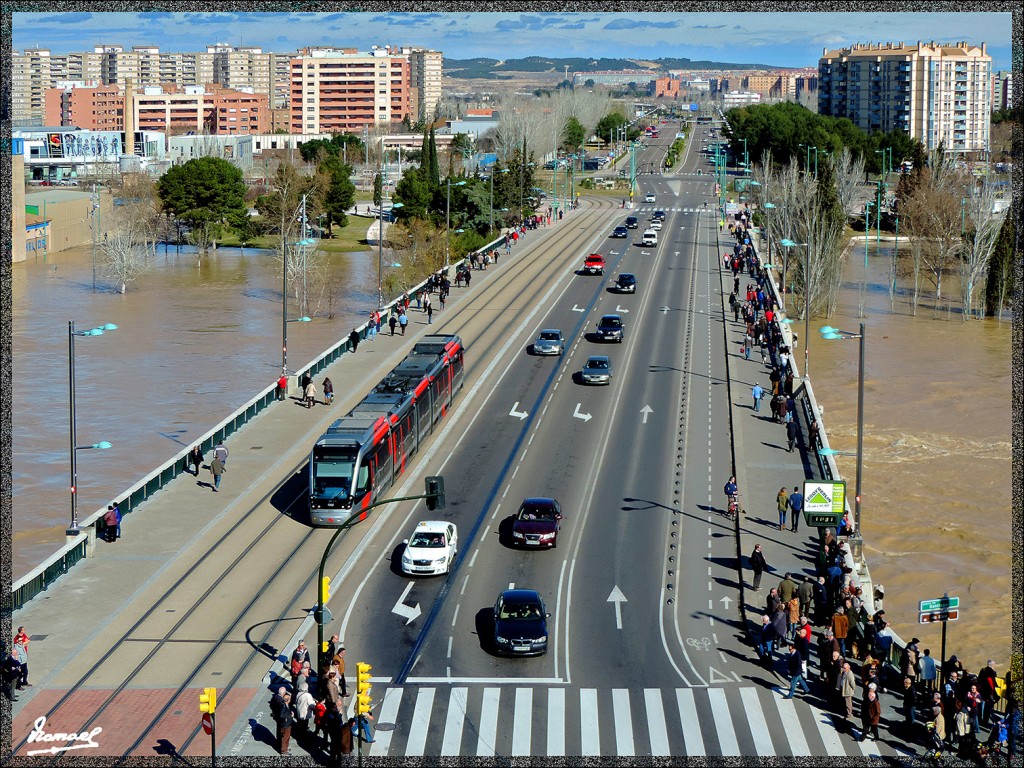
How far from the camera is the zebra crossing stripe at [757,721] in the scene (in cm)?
2745

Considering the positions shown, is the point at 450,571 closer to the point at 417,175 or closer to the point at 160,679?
the point at 160,679

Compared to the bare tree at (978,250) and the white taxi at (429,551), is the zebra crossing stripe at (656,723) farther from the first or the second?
the bare tree at (978,250)

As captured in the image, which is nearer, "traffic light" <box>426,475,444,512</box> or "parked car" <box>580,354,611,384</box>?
"traffic light" <box>426,475,444,512</box>

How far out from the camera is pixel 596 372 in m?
61.6

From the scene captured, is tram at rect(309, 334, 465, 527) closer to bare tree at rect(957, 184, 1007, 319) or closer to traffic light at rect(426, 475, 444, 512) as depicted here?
traffic light at rect(426, 475, 444, 512)

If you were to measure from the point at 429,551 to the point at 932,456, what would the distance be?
2856 centimetres

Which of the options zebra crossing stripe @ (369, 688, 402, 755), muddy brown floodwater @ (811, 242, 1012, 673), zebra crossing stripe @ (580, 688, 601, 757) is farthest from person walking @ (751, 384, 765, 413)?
zebra crossing stripe @ (369, 688, 402, 755)

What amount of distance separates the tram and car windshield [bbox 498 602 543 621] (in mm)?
8128

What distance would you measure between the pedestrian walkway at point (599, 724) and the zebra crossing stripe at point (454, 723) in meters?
0.02

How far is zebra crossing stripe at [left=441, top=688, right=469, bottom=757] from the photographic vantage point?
27.3 m

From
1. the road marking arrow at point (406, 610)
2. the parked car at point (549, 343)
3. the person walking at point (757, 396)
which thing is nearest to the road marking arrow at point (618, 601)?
the road marking arrow at point (406, 610)

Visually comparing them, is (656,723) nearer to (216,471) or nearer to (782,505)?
(782,505)

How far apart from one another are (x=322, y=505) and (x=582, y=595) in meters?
9.08

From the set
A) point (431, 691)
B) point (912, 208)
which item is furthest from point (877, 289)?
point (431, 691)
